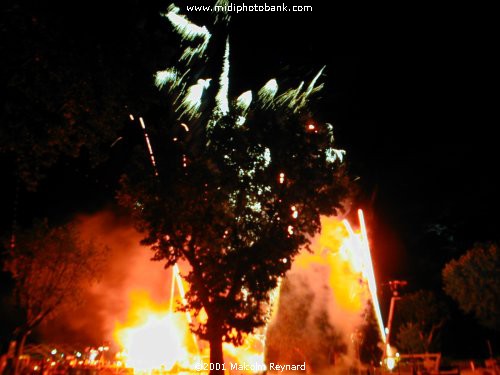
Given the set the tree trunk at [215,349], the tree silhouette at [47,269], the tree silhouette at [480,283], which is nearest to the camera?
the tree trunk at [215,349]

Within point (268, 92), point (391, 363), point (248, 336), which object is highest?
point (268, 92)

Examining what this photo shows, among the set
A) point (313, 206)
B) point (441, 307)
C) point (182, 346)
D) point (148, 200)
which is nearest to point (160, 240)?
point (148, 200)

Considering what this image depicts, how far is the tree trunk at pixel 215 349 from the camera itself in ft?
54.0

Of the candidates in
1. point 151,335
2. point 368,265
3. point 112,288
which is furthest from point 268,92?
point 151,335

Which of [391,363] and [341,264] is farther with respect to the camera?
[341,264]

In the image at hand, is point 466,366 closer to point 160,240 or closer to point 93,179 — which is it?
point 160,240

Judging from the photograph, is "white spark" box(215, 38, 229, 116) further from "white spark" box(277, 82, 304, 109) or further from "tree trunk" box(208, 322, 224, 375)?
"tree trunk" box(208, 322, 224, 375)

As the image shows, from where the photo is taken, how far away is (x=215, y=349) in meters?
16.7

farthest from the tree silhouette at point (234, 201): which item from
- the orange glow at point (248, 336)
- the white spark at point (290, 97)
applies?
the orange glow at point (248, 336)

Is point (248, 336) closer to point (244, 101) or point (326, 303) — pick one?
point (326, 303)

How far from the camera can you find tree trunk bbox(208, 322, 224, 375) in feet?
54.0

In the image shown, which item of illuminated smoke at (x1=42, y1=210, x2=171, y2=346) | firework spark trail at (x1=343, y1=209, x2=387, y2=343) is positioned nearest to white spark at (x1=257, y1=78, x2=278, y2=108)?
firework spark trail at (x1=343, y1=209, x2=387, y2=343)

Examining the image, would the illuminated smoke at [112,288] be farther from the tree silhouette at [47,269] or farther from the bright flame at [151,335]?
the tree silhouette at [47,269]

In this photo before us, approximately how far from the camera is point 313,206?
1830cm
